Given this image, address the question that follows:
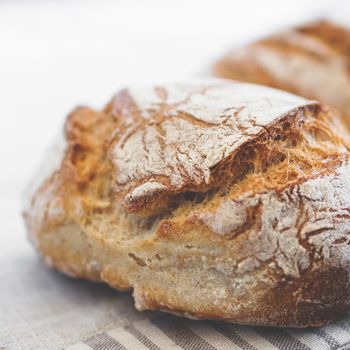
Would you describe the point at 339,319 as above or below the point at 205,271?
below

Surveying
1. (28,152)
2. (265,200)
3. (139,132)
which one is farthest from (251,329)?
(28,152)

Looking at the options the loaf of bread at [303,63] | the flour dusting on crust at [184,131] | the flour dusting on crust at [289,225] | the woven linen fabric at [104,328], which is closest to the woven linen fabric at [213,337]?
the woven linen fabric at [104,328]

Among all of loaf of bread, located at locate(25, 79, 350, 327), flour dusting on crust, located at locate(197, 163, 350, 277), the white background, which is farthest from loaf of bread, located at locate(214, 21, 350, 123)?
flour dusting on crust, located at locate(197, 163, 350, 277)

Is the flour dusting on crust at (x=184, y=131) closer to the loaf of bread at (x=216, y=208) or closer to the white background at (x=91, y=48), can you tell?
the loaf of bread at (x=216, y=208)

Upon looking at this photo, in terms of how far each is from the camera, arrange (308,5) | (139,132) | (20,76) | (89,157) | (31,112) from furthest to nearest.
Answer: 1. (308,5)
2. (20,76)
3. (31,112)
4. (89,157)
5. (139,132)

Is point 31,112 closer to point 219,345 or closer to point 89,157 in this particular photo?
point 89,157

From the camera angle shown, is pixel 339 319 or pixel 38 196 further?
pixel 38 196
